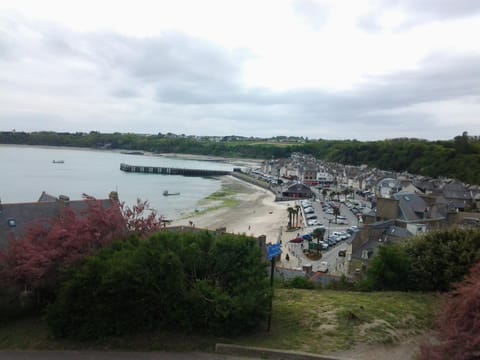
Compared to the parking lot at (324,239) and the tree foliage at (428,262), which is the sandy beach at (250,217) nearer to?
the parking lot at (324,239)

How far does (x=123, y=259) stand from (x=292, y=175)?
92318 mm

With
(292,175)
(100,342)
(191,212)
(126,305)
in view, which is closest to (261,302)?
(126,305)

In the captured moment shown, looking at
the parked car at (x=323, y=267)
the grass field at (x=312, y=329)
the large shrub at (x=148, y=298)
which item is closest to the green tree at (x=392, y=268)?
the grass field at (x=312, y=329)

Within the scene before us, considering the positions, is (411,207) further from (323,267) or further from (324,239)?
(323,267)

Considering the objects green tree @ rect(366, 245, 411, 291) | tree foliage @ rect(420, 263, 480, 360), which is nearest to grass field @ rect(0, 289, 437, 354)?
green tree @ rect(366, 245, 411, 291)

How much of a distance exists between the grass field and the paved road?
0.61ft

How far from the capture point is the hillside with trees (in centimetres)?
8288

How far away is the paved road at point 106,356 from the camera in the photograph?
7117 millimetres

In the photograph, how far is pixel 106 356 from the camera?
23.9ft

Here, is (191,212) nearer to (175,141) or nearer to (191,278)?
(191,278)

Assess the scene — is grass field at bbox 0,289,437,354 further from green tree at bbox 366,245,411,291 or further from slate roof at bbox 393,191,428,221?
slate roof at bbox 393,191,428,221

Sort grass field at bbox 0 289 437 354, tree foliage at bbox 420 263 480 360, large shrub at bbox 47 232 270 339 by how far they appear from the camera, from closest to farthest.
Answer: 1. tree foliage at bbox 420 263 480 360
2. grass field at bbox 0 289 437 354
3. large shrub at bbox 47 232 270 339

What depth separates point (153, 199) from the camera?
57.1 meters

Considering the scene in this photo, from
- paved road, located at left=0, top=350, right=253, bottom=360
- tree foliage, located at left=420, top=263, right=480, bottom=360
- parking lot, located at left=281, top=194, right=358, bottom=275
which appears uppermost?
tree foliage, located at left=420, top=263, right=480, bottom=360
